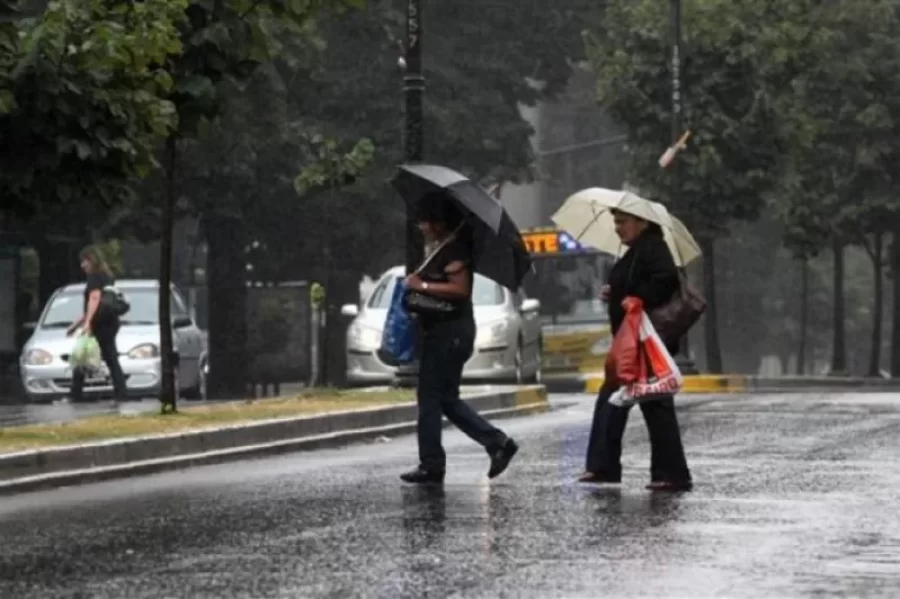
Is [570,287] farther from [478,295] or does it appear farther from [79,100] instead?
[79,100]

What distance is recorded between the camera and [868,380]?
47.2 metres

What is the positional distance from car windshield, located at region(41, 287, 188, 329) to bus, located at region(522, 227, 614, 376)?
12.7 m

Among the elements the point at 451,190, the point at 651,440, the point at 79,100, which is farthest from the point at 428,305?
the point at 79,100

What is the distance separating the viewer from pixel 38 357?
31000mm

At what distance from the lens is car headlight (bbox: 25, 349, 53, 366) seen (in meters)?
30.9

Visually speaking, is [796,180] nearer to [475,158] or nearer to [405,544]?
[475,158]

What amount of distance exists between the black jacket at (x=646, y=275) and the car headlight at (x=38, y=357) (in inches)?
680

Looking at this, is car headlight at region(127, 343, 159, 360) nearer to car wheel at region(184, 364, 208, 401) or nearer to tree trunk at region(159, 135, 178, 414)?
car wheel at region(184, 364, 208, 401)

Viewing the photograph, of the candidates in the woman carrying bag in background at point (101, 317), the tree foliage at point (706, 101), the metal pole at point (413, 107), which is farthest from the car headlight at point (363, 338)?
the tree foliage at point (706, 101)

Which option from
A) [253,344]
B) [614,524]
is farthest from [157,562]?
[253,344]

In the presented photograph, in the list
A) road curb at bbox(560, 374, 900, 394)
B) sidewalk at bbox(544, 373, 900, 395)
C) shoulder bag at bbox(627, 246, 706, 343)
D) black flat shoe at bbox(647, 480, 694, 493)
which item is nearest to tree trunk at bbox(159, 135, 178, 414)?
shoulder bag at bbox(627, 246, 706, 343)

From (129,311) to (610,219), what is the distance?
668 inches

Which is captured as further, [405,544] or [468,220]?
[468,220]

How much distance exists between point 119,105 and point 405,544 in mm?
7016
